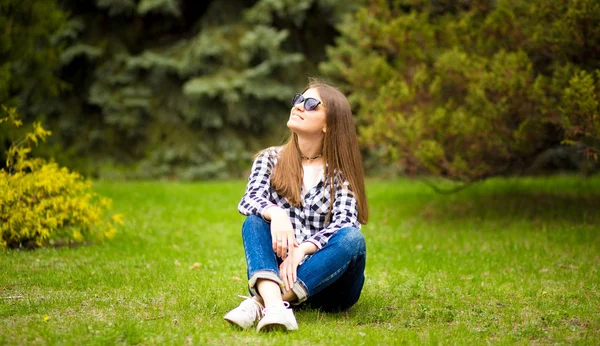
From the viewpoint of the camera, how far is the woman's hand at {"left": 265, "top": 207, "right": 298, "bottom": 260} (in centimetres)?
372

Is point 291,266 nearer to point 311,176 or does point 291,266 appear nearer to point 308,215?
point 308,215

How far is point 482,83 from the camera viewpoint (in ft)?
24.8

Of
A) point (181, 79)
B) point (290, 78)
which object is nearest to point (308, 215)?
point (290, 78)

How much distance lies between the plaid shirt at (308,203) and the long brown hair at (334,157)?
4cm

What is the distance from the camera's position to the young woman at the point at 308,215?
3.73m

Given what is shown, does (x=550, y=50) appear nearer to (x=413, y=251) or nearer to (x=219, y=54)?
(x=413, y=251)

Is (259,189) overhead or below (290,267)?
overhead

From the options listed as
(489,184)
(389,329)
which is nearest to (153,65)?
(489,184)

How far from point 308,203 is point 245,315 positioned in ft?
2.84

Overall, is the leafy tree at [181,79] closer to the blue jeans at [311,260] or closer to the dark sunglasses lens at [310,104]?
the dark sunglasses lens at [310,104]

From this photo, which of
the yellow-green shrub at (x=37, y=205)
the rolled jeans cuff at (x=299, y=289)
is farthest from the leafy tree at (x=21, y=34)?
the rolled jeans cuff at (x=299, y=289)

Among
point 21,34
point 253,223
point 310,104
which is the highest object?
point 21,34

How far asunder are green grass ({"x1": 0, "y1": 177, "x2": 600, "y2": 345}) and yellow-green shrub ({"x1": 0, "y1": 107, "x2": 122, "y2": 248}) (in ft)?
0.79

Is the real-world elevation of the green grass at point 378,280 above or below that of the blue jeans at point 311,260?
below
